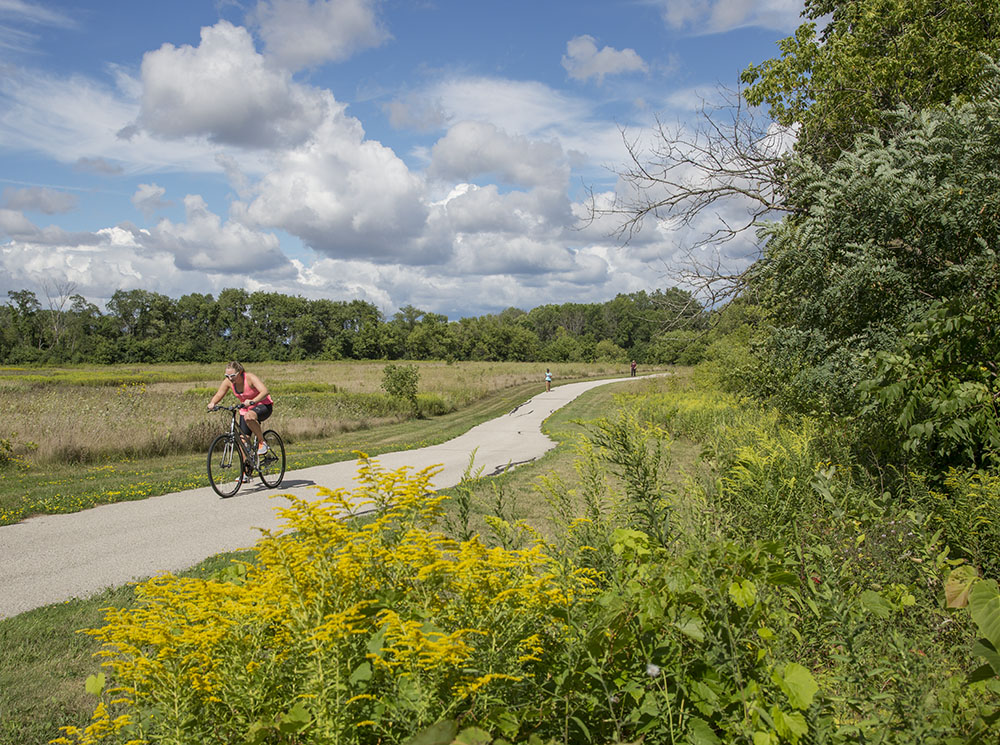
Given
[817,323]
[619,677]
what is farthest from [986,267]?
[619,677]

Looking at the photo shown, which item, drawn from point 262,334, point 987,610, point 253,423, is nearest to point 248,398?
point 253,423

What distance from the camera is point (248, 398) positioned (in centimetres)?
945

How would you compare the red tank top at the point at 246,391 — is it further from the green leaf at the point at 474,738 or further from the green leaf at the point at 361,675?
the green leaf at the point at 474,738

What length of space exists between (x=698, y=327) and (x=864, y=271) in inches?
184

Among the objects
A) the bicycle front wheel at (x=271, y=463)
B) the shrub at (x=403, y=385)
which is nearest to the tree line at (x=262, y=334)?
the shrub at (x=403, y=385)

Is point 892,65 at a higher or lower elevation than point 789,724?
higher

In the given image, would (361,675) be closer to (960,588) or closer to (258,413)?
(960,588)

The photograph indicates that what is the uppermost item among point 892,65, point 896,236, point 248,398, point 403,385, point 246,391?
point 892,65

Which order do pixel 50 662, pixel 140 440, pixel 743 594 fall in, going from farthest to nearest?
pixel 140 440 < pixel 50 662 < pixel 743 594

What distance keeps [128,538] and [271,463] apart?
3.01 meters

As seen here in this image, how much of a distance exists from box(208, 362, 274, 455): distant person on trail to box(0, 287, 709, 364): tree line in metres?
56.8

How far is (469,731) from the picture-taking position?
1611 millimetres

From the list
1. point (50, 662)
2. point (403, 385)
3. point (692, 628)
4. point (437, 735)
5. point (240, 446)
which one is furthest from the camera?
point (403, 385)

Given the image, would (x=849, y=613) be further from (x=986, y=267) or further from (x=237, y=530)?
(x=237, y=530)
